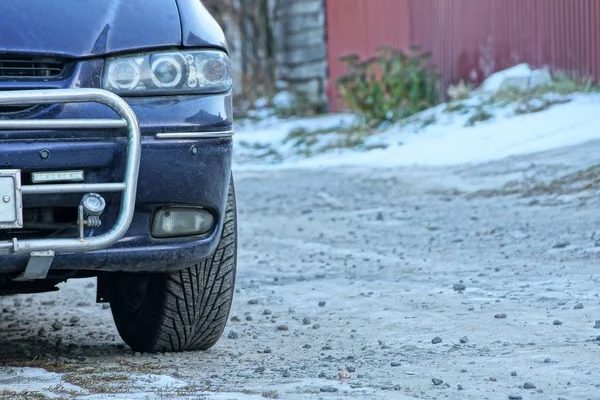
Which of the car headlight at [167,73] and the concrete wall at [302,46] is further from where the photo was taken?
the concrete wall at [302,46]

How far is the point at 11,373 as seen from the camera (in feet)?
A: 11.9

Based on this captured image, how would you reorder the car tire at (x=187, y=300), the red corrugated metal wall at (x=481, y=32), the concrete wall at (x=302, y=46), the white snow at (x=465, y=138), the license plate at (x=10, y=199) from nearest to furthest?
the license plate at (x=10, y=199) → the car tire at (x=187, y=300) → the white snow at (x=465, y=138) → the red corrugated metal wall at (x=481, y=32) → the concrete wall at (x=302, y=46)

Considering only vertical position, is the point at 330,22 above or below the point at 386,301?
above

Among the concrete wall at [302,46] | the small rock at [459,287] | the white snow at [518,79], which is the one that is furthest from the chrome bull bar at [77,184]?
the concrete wall at [302,46]

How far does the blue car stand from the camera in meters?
3.20

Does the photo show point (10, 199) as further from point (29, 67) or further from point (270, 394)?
point (270, 394)

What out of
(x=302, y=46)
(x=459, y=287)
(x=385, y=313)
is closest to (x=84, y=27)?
(x=385, y=313)

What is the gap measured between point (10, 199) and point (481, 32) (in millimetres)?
9787

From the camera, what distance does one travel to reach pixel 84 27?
11.1 feet

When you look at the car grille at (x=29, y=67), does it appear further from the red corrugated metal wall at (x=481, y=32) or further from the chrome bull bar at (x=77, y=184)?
the red corrugated metal wall at (x=481, y=32)

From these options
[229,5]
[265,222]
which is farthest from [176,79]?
[229,5]

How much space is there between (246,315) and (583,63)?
6.90 m

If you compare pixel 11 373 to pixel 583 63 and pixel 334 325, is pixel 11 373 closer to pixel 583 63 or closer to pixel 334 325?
pixel 334 325

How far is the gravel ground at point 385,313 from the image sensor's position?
3375 mm
